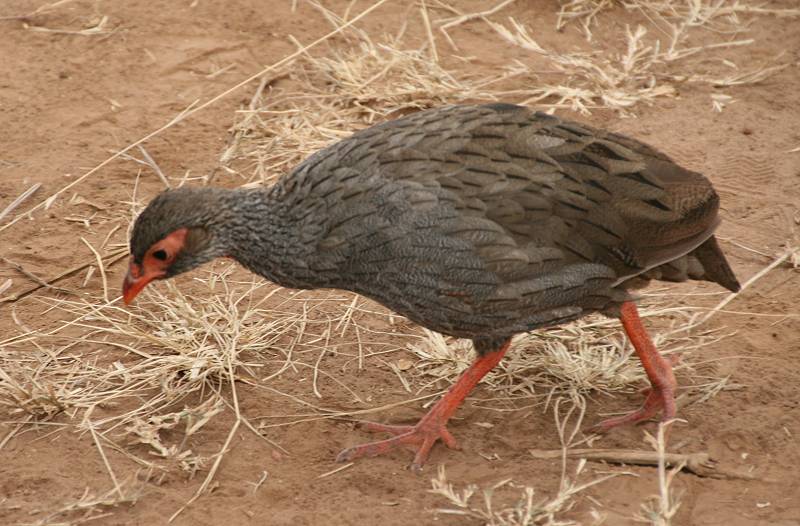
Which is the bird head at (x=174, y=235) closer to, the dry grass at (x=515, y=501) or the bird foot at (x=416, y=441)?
the bird foot at (x=416, y=441)

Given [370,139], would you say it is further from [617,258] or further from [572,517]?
[572,517]

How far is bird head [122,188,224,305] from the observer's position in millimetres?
4363

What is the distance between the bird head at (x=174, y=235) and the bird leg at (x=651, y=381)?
1738 millimetres

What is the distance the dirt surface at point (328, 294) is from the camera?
433cm

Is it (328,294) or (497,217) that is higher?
(497,217)

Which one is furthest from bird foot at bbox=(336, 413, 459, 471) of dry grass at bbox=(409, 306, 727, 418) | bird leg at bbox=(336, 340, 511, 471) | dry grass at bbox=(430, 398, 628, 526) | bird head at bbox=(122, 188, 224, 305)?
bird head at bbox=(122, 188, 224, 305)

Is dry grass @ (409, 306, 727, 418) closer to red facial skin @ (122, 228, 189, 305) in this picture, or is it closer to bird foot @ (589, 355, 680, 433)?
bird foot @ (589, 355, 680, 433)

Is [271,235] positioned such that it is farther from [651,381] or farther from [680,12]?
[680,12]

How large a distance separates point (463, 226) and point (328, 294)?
1.65m

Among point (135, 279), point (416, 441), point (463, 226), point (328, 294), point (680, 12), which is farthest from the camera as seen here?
point (680, 12)

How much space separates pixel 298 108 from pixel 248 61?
615 mm

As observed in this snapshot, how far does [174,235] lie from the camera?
173 inches

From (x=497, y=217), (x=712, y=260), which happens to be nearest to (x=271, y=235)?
(x=497, y=217)

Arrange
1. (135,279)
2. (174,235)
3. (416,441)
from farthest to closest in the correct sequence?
(416,441)
(135,279)
(174,235)
